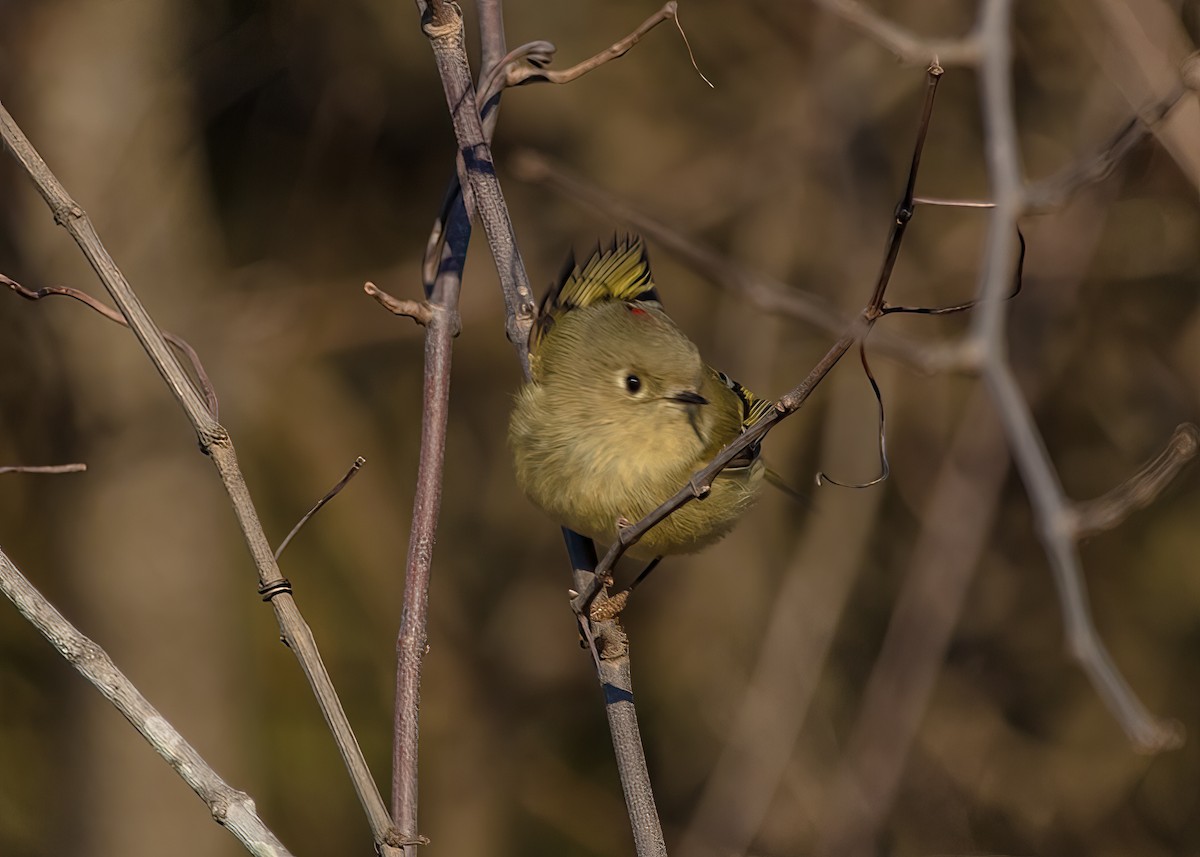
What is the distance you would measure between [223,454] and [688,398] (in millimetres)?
1192

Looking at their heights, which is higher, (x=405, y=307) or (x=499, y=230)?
(x=499, y=230)

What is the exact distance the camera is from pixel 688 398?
2.53 metres

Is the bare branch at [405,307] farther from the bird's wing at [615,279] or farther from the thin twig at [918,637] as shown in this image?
the thin twig at [918,637]

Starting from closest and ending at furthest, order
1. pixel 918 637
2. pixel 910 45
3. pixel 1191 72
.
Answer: pixel 1191 72
pixel 910 45
pixel 918 637

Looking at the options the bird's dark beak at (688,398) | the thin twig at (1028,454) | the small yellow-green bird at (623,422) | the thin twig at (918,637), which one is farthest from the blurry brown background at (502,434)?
the thin twig at (1028,454)

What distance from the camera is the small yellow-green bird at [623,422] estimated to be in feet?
7.62

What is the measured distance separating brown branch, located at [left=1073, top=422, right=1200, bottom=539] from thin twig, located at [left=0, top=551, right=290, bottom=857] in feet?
3.27

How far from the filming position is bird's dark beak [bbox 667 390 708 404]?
8.23ft

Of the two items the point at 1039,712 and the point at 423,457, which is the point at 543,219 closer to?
the point at 1039,712

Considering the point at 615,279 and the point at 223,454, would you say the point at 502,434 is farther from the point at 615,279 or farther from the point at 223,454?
the point at 223,454

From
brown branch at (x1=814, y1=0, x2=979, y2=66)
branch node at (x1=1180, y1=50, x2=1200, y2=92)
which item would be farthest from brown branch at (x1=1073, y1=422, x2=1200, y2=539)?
brown branch at (x1=814, y1=0, x2=979, y2=66)

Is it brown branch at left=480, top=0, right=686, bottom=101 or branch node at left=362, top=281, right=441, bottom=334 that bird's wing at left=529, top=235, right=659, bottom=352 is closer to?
brown branch at left=480, top=0, right=686, bottom=101

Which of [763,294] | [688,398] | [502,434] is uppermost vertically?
[502,434]

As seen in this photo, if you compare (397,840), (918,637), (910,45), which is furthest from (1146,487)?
(918,637)
